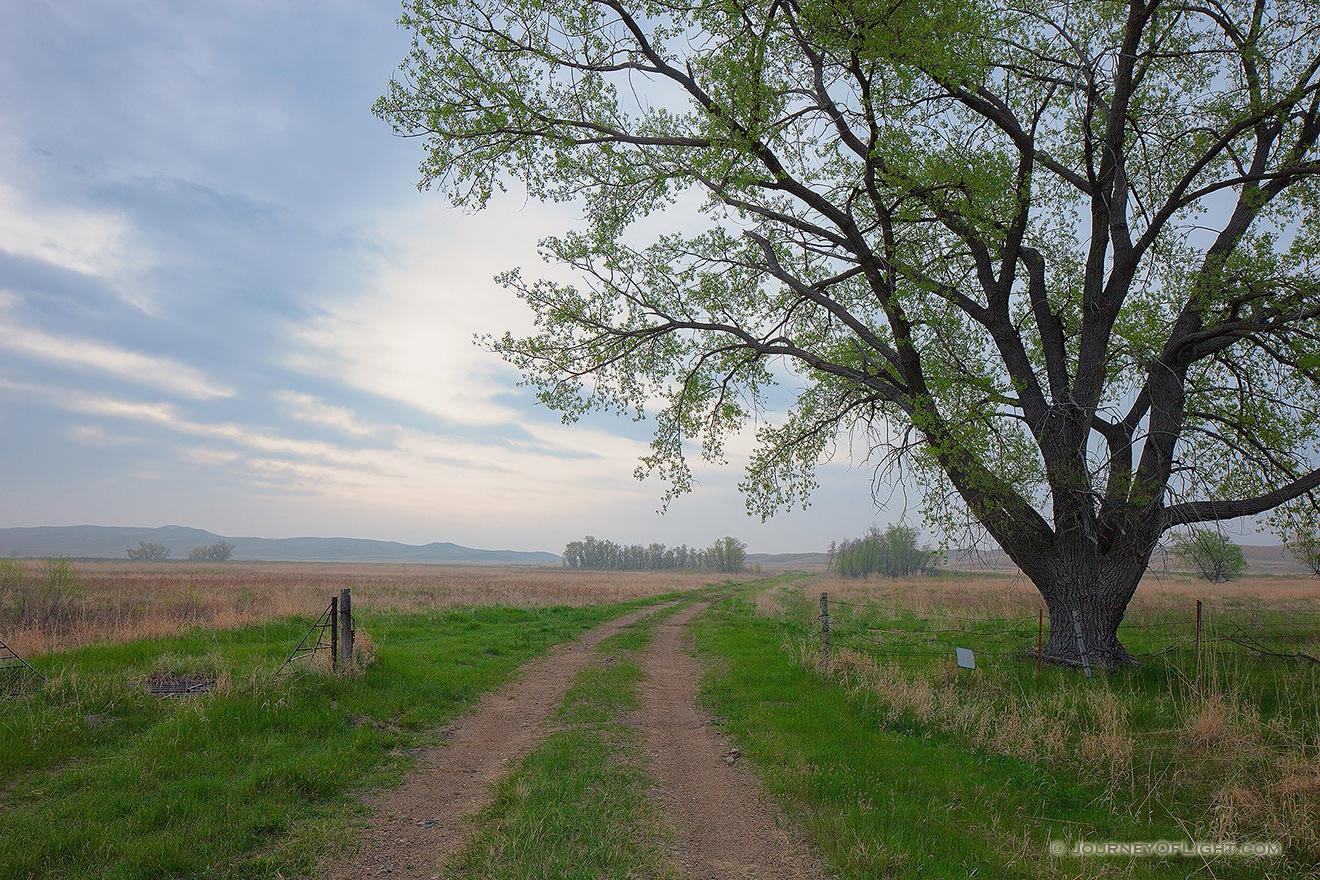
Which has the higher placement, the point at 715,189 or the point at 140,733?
the point at 715,189

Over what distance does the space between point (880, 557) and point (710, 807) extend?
310ft

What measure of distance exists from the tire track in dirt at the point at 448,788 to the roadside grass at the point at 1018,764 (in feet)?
9.36

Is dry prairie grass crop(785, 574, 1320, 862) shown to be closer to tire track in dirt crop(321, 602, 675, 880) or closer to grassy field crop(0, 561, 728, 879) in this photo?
tire track in dirt crop(321, 602, 675, 880)

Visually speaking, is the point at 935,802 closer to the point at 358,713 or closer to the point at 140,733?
the point at 358,713

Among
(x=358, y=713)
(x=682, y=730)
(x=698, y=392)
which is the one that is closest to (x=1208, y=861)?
(x=682, y=730)

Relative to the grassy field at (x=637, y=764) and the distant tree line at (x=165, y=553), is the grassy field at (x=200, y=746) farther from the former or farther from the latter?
the distant tree line at (x=165, y=553)

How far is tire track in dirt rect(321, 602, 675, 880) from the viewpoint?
181 inches

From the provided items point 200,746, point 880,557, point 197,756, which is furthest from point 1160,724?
point 880,557

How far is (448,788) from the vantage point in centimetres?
611

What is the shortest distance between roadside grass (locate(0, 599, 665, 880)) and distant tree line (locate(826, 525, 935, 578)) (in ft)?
241

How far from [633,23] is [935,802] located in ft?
38.5

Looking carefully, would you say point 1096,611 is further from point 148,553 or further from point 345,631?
point 148,553

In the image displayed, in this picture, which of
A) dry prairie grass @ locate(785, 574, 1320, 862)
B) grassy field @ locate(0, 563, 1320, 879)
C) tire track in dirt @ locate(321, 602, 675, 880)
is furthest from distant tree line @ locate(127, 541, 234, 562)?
dry prairie grass @ locate(785, 574, 1320, 862)

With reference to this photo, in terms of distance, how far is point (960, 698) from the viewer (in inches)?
363
